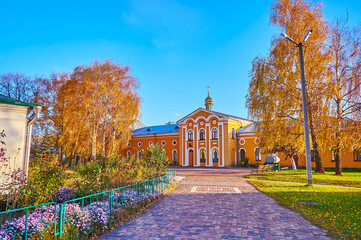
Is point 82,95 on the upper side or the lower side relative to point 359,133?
upper

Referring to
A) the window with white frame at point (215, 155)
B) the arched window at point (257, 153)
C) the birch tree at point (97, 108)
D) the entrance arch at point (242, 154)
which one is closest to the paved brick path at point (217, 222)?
the birch tree at point (97, 108)

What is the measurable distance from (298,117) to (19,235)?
16021 millimetres

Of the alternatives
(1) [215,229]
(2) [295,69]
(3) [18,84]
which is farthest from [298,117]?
(3) [18,84]

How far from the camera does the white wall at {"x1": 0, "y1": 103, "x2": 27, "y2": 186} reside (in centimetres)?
838

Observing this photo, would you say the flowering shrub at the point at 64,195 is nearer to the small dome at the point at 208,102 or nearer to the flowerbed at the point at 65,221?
the flowerbed at the point at 65,221

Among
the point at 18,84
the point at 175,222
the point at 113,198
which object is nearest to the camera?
the point at 175,222

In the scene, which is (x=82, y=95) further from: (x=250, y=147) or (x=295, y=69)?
(x=250, y=147)

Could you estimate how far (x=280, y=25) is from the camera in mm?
16688

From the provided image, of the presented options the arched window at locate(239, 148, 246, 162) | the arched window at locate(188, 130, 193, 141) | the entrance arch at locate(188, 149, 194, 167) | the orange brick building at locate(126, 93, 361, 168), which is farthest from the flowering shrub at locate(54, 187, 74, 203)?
the entrance arch at locate(188, 149, 194, 167)

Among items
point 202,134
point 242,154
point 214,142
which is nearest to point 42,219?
point 214,142

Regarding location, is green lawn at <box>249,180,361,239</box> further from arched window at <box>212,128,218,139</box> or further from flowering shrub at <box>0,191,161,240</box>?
arched window at <box>212,128,218,139</box>

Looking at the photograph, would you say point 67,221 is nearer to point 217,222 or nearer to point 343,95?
point 217,222

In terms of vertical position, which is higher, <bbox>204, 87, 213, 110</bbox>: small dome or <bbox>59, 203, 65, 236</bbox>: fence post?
<bbox>204, 87, 213, 110</bbox>: small dome

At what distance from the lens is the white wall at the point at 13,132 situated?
8375 mm
